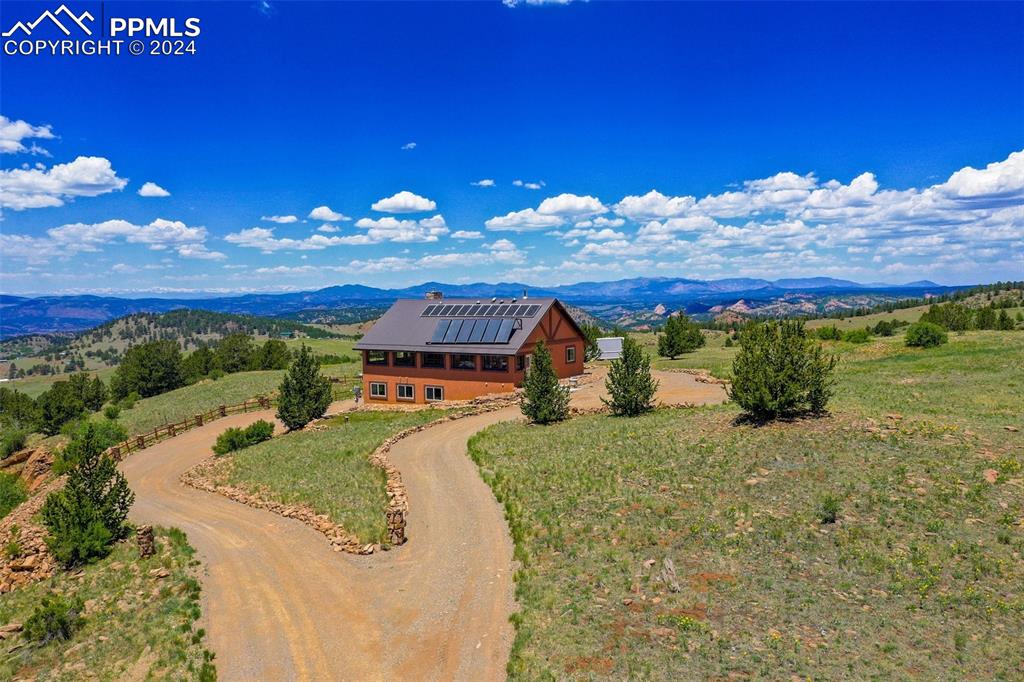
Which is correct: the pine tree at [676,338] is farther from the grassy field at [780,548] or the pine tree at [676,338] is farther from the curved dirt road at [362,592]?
the curved dirt road at [362,592]

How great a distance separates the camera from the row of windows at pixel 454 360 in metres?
53.3

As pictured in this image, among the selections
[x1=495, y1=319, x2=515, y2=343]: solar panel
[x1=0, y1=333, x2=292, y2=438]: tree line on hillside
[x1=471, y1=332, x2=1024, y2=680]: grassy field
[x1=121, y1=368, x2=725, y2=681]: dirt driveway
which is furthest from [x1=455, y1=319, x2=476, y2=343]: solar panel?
[x1=0, y1=333, x2=292, y2=438]: tree line on hillside

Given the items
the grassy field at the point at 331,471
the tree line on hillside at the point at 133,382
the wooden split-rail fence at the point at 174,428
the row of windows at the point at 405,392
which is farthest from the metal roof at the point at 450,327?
the tree line on hillside at the point at 133,382

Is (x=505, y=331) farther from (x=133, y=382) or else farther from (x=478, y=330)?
(x=133, y=382)

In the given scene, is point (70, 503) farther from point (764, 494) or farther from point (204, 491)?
point (764, 494)

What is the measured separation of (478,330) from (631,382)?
2037 cm

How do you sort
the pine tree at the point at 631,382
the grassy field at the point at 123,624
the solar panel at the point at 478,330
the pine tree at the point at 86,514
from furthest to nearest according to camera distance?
the solar panel at the point at 478,330 → the pine tree at the point at 631,382 → the pine tree at the point at 86,514 → the grassy field at the point at 123,624

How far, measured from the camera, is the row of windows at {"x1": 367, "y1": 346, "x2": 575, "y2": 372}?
53.3m

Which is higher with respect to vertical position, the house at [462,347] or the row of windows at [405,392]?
the house at [462,347]

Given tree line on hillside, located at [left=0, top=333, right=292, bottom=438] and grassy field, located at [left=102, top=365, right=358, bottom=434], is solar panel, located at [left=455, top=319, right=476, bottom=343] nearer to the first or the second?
grassy field, located at [left=102, top=365, right=358, bottom=434]

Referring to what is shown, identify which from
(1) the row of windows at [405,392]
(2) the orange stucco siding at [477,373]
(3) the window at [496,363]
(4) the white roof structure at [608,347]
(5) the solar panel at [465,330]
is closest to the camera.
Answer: (3) the window at [496,363]

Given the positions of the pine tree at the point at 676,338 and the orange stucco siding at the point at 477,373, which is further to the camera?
the pine tree at the point at 676,338

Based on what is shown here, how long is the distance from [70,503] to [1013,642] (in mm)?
31770

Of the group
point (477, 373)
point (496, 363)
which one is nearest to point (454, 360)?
point (477, 373)
